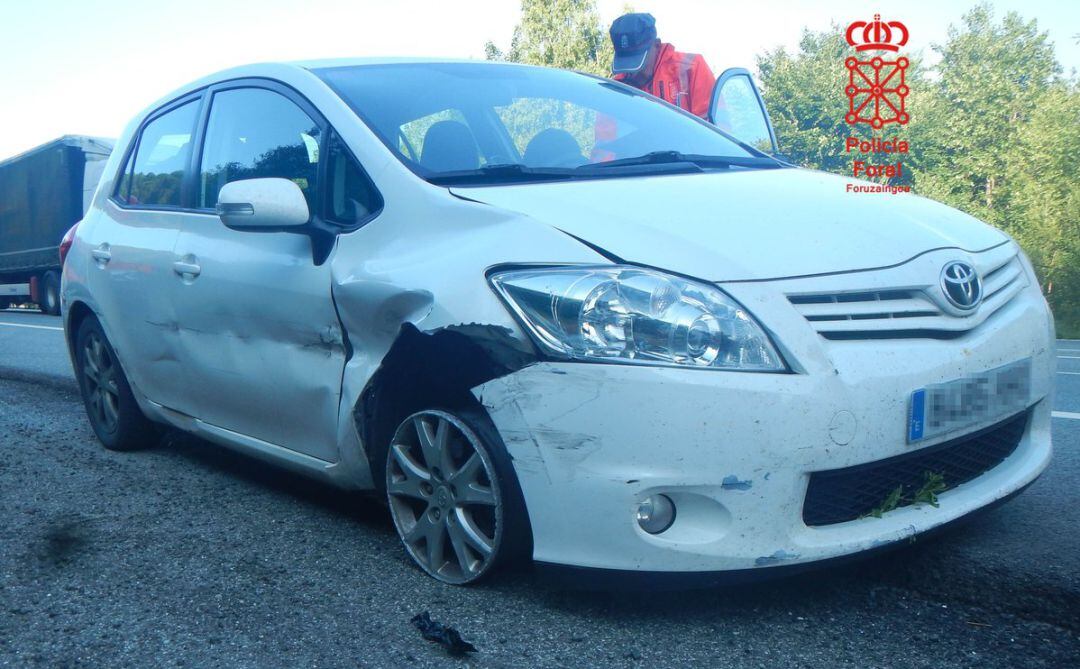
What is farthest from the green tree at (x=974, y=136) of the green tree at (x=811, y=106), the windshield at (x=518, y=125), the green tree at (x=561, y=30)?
the windshield at (x=518, y=125)

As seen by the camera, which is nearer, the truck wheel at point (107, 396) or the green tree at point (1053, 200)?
the truck wheel at point (107, 396)

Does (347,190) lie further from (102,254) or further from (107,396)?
(107,396)

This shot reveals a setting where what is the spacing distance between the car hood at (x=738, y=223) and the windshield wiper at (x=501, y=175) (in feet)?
0.26

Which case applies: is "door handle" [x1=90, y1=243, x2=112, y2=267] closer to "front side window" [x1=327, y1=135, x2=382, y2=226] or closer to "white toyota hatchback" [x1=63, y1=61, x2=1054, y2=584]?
"white toyota hatchback" [x1=63, y1=61, x2=1054, y2=584]

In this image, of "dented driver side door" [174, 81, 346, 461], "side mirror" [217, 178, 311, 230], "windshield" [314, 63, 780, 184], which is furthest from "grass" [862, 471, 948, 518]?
"side mirror" [217, 178, 311, 230]

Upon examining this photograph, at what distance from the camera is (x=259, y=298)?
11.4ft

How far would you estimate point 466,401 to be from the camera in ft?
9.08

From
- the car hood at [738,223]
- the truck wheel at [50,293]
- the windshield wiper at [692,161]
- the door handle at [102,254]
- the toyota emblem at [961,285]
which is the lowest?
the truck wheel at [50,293]

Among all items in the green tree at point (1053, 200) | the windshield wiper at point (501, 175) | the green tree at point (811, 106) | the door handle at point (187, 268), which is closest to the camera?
the windshield wiper at point (501, 175)

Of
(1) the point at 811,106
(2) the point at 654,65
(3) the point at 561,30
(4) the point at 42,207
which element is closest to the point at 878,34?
(2) the point at 654,65

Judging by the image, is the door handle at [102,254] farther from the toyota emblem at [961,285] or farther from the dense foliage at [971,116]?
the dense foliage at [971,116]

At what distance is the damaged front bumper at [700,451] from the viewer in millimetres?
2396

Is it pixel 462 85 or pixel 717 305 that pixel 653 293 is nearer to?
pixel 717 305

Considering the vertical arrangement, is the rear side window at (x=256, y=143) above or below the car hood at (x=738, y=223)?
above
